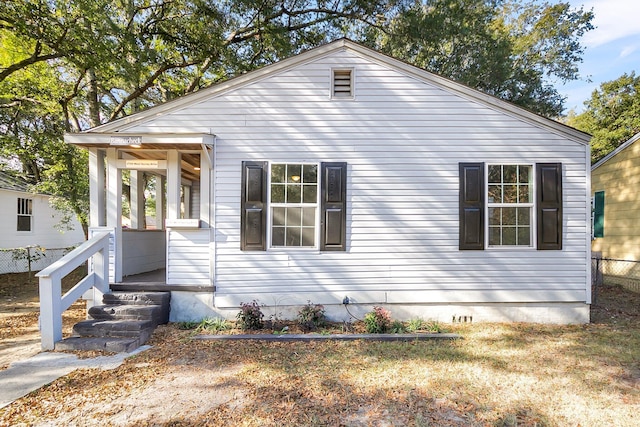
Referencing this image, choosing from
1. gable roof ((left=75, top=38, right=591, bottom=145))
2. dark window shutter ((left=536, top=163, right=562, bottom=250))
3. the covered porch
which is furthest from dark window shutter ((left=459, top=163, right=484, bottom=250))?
the covered porch

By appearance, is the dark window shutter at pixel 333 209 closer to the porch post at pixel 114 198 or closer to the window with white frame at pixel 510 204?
the window with white frame at pixel 510 204

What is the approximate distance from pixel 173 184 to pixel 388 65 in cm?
455

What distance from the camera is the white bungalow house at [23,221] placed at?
12.4 metres

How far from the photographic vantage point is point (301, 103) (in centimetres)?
594

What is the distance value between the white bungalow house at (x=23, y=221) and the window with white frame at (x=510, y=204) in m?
15.8

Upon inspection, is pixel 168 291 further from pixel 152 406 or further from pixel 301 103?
pixel 301 103

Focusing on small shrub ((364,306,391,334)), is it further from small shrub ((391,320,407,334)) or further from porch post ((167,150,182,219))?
porch post ((167,150,182,219))

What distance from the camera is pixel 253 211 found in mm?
5773

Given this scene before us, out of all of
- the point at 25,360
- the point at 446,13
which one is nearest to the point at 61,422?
the point at 25,360


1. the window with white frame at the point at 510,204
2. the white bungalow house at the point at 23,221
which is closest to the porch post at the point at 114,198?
the window with white frame at the point at 510,204

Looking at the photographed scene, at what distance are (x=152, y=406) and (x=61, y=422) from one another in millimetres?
752

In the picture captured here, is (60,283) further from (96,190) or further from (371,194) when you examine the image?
(371,194)

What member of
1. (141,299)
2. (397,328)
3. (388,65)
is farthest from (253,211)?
(388,65)

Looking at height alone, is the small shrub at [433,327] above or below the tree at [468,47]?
below
